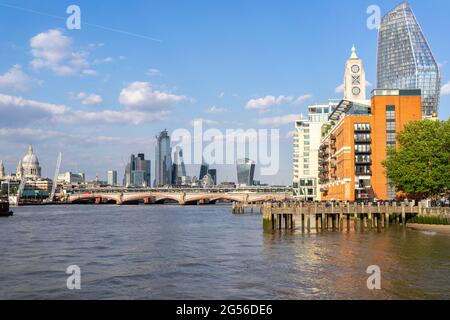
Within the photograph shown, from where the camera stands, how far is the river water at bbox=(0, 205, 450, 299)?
101 ft

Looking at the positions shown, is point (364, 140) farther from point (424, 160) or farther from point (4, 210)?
point (4, 210)

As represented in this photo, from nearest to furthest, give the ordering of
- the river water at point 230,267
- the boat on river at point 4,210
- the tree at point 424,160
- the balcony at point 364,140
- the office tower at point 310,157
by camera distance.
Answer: the river water at point 230,267 → the tree at point 424,160 → the balcony at point 364,140 → the boat on river at point 4,210 → the office tower at point 310,157

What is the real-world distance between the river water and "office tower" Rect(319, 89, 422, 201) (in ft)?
163

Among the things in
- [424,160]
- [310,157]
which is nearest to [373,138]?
[424,160]

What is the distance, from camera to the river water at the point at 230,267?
30.9 metres

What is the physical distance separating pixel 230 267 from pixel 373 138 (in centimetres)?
7954

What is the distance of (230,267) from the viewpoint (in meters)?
40.0

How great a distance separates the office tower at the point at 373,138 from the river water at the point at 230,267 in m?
49.7

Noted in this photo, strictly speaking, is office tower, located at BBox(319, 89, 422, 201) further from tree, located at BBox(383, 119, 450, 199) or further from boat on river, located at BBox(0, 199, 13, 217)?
boat on river, located at BBox(0, 199, 13, 217)

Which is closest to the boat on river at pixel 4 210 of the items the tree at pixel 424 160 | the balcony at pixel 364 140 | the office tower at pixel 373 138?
the office tower at pixel 373 138

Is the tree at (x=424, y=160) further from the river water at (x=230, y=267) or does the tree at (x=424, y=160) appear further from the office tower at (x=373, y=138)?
the office tower at (x=373, y=138)
